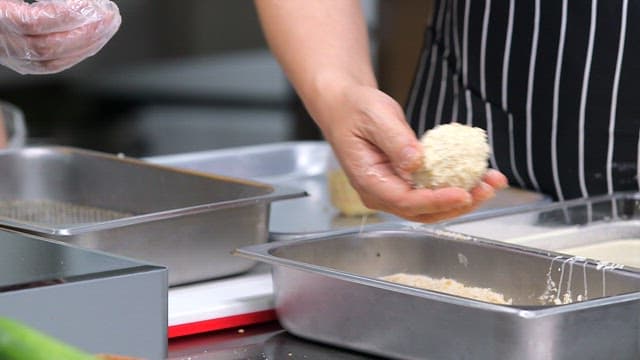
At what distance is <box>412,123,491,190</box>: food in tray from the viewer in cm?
123

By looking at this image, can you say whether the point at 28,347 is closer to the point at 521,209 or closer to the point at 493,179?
the point at 493,179

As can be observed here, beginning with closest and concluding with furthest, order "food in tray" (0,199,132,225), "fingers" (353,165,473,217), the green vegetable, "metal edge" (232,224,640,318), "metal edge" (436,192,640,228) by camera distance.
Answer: the green vegetable → "metal edge" (232,224,640,318) → "fingers" (353,165,473,217) → "metal edge" (436,192,640,228) → "food in tray" (0,199,132,225)

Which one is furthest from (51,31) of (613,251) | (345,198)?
(613,251)

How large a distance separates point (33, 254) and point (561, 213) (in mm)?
740

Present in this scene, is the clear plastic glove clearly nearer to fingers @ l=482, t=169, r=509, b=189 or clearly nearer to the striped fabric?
fingers @ l=482, t=169, r=509, b=189

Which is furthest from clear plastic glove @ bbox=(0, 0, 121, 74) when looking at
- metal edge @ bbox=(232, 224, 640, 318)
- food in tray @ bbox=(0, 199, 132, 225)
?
food in tray @ bbox=(0, 199, 132, 225)

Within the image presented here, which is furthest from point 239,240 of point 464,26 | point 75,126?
point 75,126

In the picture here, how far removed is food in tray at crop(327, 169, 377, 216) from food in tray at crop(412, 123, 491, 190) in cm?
44

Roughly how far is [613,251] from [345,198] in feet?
1.26

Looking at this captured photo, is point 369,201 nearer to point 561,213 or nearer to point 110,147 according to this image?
point 561,213

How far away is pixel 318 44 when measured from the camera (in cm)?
153

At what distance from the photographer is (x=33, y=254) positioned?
1012 millimetres

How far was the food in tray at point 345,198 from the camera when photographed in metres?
1.71

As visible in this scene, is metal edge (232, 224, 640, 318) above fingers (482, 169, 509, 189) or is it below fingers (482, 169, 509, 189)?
below
